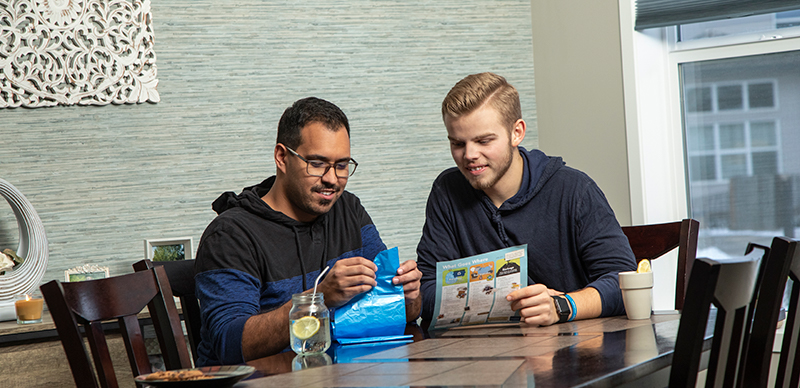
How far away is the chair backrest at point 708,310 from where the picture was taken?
3.02 feet

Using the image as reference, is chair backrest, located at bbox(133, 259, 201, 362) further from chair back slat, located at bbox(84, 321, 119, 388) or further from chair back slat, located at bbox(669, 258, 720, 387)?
chair back slat, located at bbox(669, 258, 720, 387)

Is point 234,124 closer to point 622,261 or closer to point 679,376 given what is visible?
point 622,261

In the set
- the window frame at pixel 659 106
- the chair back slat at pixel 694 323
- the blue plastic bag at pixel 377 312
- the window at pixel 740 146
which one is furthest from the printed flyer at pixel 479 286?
the window at pixel 740 146

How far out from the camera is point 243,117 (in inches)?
116

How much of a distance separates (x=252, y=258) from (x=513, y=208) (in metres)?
0.69

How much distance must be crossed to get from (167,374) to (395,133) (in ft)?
7.19

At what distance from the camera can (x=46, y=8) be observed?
8.82 ft

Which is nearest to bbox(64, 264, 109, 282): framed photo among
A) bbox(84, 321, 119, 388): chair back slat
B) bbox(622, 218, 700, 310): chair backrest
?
bbox(84, 321, 119, 388): chair back slat

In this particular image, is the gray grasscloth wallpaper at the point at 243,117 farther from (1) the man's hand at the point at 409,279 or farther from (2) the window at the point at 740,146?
(1) the man's hand at the point at 409,279

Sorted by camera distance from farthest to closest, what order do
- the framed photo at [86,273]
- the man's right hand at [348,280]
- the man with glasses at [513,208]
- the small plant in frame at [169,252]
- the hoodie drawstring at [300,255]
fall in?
the small plant in frame at [169,252], the framed photo at [86,273], the man with glasses at [513,208], the hoodie drawstring at [300,255], the man's right hand at [348,280]

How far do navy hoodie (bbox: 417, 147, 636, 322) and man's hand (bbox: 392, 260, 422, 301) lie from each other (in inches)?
7.9

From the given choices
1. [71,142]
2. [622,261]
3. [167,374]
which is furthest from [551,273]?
[71,142]

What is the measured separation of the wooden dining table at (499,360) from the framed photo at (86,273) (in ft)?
4.58

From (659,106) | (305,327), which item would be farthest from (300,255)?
(659,106)
